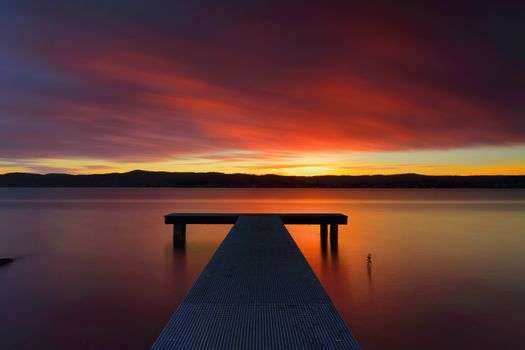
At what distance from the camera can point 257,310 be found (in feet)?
19.0

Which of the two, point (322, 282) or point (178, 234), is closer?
point (322, 282)

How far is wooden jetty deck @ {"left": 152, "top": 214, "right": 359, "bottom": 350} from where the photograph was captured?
4.69m

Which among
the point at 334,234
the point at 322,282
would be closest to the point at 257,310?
the point at 322,282

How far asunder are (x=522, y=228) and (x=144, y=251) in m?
29.8

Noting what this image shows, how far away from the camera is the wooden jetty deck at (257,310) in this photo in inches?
185

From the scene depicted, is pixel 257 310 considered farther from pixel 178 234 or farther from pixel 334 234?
pixel 178 234

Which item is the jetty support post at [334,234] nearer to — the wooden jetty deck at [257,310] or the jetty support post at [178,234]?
the jetty support post at [178,234]

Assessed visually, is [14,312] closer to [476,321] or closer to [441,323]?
[441,323]

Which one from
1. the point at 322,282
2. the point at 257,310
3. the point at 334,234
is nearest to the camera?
the point at 257,310

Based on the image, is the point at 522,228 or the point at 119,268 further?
the point at 522,228

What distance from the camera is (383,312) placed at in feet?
36.3

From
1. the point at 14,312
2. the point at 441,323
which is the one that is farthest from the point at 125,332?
the point at 441,323

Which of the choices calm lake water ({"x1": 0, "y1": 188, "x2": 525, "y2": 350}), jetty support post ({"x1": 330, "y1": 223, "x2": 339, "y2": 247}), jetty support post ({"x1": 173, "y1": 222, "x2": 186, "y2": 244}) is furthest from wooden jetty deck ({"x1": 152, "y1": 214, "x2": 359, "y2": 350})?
jetty support post ({"x1": 173, "y1": 222, "x2": 186, "y2": 244})

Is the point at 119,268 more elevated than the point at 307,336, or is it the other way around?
the point at 307,336
